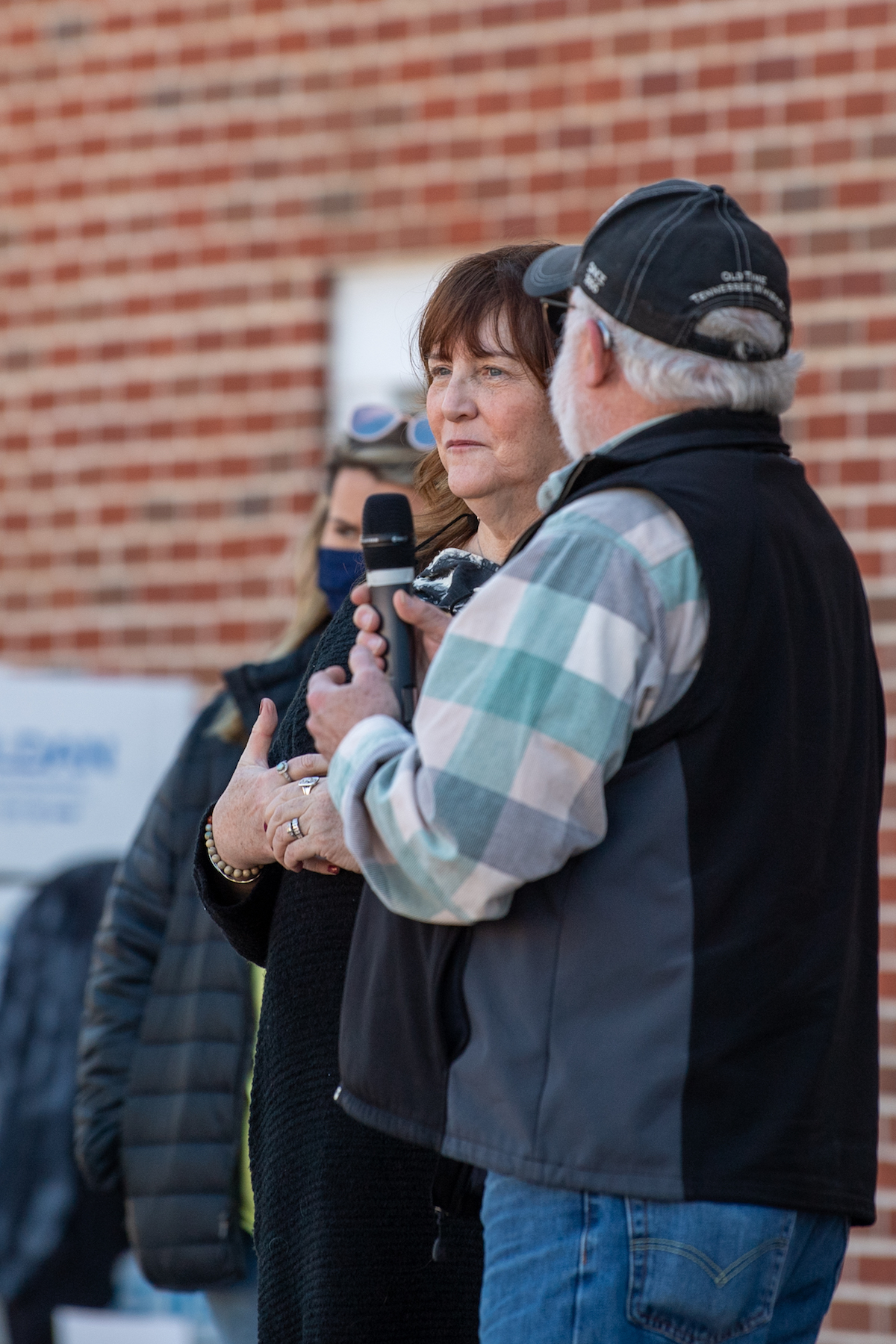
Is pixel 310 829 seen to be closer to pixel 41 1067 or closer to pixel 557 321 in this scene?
pixel 557 321

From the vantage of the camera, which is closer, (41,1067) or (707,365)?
(707,365)

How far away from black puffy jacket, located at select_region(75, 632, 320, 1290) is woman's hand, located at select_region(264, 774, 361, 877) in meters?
1.26

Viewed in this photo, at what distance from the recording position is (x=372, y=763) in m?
1.86

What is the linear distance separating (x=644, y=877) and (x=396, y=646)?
1.37ft

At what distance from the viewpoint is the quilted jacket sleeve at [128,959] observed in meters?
3.72

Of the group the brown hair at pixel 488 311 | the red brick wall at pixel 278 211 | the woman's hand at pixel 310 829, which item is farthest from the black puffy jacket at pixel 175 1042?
the red brick wall at pixel 278 211

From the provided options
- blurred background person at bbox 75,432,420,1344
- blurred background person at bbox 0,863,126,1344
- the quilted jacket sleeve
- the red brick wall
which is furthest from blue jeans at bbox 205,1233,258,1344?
the red brick wall

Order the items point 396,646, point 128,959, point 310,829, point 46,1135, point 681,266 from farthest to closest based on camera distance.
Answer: point 46,1135 → point 128,959 → point 310,829 → point 396,646 → point 681,266

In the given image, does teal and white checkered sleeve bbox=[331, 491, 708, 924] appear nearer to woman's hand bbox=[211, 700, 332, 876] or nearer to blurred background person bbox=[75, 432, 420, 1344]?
woman's hand bbox=[211, 700, 332, 876]

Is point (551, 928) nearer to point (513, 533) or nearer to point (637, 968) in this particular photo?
point (637, 968)

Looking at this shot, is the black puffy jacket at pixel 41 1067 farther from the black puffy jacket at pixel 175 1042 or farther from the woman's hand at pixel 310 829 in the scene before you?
the woman's hand at pixel 310 829

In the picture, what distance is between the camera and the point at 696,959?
1756mm

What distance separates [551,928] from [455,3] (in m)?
4.37

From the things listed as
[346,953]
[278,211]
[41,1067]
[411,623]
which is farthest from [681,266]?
[278,211]
